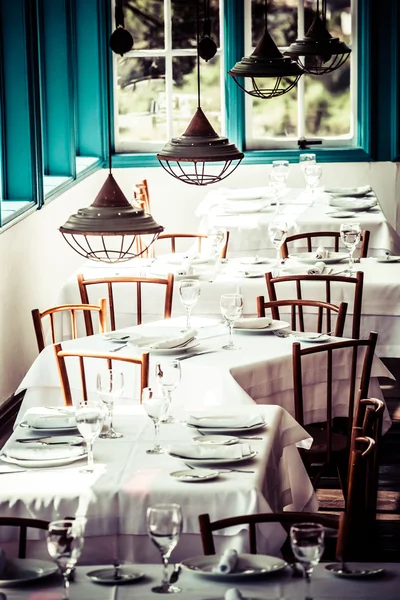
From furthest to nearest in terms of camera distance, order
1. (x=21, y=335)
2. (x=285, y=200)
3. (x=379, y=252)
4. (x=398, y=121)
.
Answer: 1. (x=398, y=121)
2. (x=285, y=200)
3. (x=379, y=252)
4. (x=21, y=335)

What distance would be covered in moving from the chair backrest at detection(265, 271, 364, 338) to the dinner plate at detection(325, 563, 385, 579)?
302 centimetres

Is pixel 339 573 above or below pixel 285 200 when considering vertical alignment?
below

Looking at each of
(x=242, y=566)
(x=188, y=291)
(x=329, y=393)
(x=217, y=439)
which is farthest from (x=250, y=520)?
(x=188, y=291)

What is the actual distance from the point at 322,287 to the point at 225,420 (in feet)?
7.57

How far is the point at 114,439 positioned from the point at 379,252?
13.9 ft

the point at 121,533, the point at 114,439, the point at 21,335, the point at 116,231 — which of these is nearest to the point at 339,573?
the point at 121,533

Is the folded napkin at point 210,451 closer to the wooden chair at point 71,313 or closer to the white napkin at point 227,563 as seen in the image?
the white napkin at point 227,563

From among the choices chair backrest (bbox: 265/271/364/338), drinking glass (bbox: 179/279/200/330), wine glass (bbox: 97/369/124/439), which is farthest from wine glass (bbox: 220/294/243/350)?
wine glass (bbox: 97/369/124/439)

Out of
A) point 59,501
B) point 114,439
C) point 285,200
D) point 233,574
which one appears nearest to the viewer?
point 233,574

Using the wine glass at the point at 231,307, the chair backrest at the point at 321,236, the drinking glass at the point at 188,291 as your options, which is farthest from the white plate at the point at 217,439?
the chair backrest at the point at 321,236

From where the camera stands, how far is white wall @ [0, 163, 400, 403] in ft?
20.5

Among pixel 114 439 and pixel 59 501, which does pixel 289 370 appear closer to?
pixel 114 439

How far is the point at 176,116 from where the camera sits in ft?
30.9

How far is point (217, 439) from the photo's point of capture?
11.0 ft
